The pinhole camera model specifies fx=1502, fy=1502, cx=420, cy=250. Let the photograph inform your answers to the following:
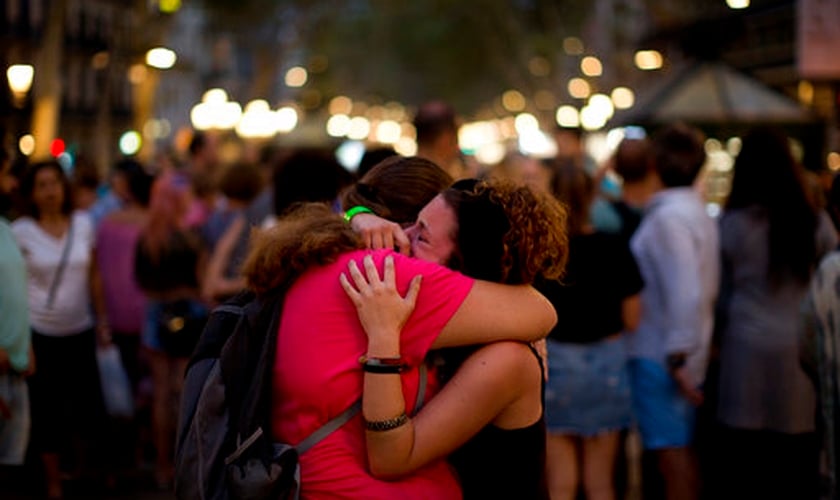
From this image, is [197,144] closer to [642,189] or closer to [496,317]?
[642,189]

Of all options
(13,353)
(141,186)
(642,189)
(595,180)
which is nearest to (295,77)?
(141,186)

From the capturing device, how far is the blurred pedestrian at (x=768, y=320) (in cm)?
688

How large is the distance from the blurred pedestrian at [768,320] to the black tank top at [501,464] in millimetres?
3346

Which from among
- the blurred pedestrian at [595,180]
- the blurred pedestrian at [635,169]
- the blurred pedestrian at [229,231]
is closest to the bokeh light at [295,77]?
the blurred pedestrian at [229,231]

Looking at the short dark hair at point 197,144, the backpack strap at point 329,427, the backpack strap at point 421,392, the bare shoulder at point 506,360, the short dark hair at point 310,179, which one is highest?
the short dark hair at point 310,179

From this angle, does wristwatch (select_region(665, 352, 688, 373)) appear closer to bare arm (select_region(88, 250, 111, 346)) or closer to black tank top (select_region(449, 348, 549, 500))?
black tank top (select_region(449, 348, 549, 500))

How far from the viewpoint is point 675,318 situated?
7.09m

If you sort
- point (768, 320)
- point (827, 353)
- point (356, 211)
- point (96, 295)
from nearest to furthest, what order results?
point (356, 211) < point (827, 353) < point (768, 320) < point (96, 295)

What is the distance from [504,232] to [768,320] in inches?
139

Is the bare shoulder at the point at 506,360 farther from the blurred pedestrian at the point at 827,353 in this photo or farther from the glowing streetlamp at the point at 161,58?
the glowing streetlamp at the point at 161,58

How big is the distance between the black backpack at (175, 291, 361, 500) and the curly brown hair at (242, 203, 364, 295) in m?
0.05

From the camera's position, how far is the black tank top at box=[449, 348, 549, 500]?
12.3 ft

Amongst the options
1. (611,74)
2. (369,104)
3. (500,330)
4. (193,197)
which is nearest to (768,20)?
(611,74)

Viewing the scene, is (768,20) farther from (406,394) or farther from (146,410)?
(406,394)
